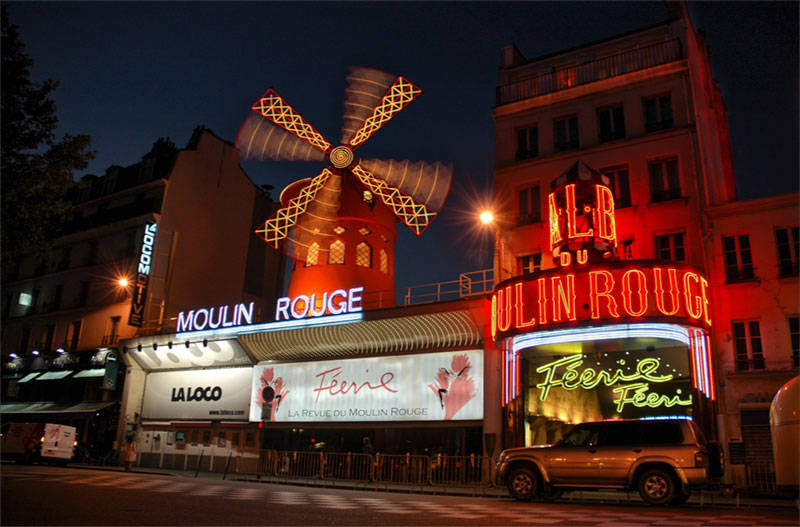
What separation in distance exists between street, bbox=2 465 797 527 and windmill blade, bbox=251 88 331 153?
1582 cm

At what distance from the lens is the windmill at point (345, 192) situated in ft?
78.2

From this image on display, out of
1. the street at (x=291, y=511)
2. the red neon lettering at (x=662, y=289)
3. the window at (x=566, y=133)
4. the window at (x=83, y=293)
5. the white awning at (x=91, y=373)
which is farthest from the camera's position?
the window at (x=83, y=293)

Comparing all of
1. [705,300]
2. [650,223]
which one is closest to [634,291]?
[705,300]

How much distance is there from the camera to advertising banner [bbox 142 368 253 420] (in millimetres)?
24219

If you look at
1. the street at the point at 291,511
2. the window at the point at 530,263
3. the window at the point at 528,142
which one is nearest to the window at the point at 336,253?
the window at the point at 530,263

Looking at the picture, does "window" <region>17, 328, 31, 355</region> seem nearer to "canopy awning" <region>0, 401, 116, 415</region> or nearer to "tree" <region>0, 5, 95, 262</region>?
"canopy awning" <region>0, 401, 116, 415</region>

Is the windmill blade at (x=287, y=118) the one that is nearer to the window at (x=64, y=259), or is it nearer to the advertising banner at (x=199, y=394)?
the advertising banner at (x=199, y=394)

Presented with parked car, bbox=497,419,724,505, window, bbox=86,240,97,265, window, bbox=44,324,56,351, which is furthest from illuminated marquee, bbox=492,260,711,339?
window, bbox=44,324,56,351

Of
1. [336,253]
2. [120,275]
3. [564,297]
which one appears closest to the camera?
[564,297]

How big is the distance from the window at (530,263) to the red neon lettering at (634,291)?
4.25 meters

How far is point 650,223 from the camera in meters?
17.5

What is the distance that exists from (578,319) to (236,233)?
21.9m

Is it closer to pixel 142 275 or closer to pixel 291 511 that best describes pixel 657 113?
pixel 291 511

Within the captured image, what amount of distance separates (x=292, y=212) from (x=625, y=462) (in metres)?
16.8
